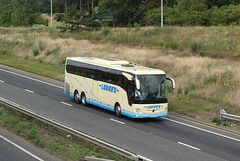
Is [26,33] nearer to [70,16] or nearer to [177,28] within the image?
[70,16]

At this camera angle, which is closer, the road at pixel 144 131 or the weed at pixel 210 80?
the road at pixel 144 131

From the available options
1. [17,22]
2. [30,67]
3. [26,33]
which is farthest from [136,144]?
[17,22]

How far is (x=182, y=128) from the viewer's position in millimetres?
20625

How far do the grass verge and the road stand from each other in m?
1.48

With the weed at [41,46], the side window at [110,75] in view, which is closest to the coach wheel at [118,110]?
the side window at [110,75]

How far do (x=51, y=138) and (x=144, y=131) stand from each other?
4.89m

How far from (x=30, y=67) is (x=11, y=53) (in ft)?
34.2

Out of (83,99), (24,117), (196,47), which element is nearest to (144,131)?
(24,117)

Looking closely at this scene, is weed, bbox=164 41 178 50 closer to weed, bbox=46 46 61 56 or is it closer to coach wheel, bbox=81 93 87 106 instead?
weed, bbox=46 46 61 56

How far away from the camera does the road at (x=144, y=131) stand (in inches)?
632

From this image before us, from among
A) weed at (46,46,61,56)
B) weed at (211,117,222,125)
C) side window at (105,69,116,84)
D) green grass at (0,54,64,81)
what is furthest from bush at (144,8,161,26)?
weed at (211,117,222,125)

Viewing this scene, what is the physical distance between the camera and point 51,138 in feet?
56.3

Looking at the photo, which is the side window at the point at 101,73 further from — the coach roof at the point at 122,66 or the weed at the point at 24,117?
the weed at the point at 24,117

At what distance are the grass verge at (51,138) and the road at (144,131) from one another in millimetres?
1483
